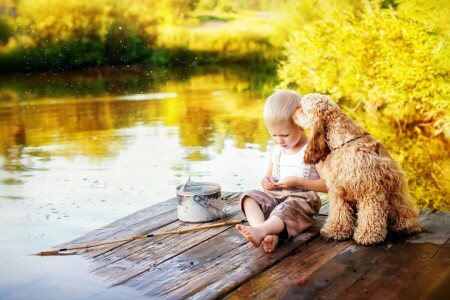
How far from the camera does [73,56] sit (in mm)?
24938

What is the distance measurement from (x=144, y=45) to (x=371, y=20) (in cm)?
1530

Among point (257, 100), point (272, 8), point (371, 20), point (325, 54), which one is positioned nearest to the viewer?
point (371, 20)

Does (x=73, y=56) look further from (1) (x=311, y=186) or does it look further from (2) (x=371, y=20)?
(1) (x=311, y=186)

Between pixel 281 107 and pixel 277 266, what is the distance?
1.06m

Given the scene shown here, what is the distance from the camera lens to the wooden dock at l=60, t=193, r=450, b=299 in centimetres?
312

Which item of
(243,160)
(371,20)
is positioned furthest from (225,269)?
(371,20)

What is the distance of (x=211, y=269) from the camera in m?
3.43

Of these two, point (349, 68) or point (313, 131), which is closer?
point (313, 131)

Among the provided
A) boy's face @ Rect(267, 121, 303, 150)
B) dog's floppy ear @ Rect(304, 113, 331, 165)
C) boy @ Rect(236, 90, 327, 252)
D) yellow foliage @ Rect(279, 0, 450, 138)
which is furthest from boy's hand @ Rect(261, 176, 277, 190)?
yellow foliage @ Rect(279, 0, 450, 138)

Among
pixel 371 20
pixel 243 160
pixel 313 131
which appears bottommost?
pixel 243 160

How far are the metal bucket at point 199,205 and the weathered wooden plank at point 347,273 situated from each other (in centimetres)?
84

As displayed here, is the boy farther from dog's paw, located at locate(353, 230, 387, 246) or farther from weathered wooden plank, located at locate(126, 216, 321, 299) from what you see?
dog's paw, located at locate(353, 230, 387, 246)

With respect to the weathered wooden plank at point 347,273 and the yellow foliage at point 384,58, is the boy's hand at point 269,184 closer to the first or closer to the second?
the weathered wooden plank at point 347,273

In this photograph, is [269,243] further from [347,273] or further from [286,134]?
[286,134]
